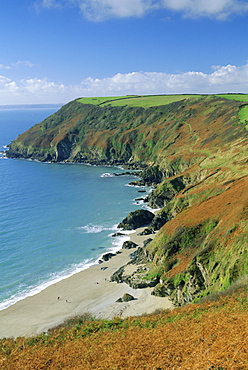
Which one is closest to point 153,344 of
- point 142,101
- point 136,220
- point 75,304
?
point 75,304

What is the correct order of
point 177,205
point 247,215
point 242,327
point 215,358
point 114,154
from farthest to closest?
point 114,154, point 177,205, point 247,215, point 242,327, point 215,358

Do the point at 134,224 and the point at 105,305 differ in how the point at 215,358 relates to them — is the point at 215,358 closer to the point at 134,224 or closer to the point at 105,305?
the point at 105,305

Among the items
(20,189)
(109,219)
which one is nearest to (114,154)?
(20,189)

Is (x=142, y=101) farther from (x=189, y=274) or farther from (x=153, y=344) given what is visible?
(x=153, y=344)

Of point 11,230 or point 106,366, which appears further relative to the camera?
point 11,230

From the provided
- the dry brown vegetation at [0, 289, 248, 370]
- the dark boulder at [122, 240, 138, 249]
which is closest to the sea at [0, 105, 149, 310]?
the dark boulder at [122, 240, 138, 249]

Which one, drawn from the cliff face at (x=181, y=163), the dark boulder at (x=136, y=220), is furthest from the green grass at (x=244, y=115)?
the dark boulder at (x=136, y=220)

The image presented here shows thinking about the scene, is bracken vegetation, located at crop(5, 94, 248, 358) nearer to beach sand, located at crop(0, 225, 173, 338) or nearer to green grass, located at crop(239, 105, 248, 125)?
green grass, located at crop(239, 105, 248, 125)
